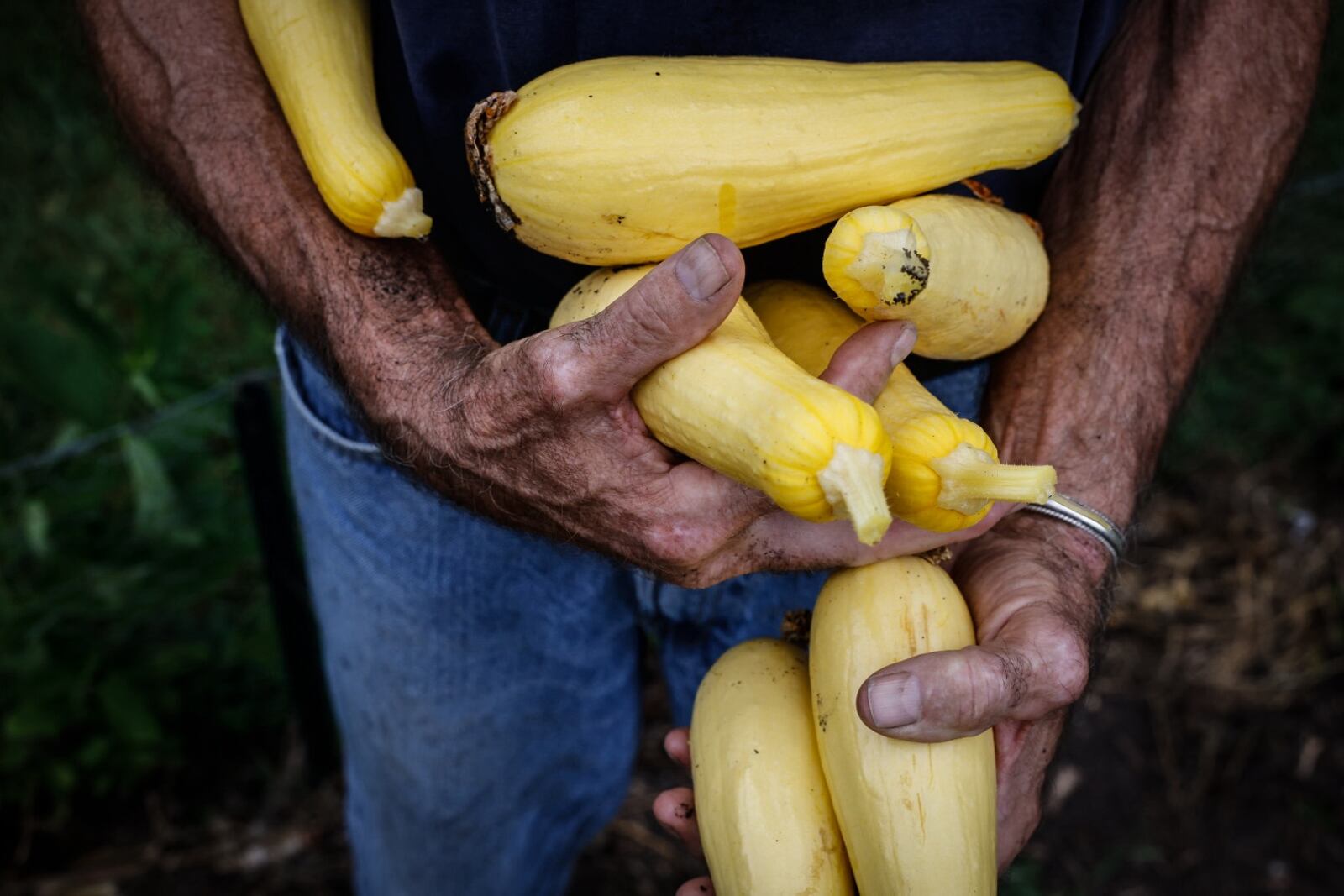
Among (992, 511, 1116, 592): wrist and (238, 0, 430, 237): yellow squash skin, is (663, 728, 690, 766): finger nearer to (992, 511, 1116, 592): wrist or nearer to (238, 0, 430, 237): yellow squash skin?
(992, 511, 1116, 592): wrist

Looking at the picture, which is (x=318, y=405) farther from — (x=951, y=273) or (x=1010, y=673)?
(x=1010, y=673)

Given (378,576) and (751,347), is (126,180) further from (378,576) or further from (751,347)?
(751,347)

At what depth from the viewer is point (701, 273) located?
3.37 ft

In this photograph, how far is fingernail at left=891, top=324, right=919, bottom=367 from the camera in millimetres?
1149

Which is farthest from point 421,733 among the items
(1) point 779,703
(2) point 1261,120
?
(2) point 1261,120

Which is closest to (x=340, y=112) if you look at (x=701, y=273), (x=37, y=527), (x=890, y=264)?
(x=701, y=273)

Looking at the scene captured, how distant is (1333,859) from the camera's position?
9.02ft

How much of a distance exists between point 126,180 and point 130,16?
3.50 m

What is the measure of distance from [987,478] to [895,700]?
0.26m

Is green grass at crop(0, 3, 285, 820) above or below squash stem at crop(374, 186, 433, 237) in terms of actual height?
below

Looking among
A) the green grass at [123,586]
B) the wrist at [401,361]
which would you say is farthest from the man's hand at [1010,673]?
the green grass at [123,586]

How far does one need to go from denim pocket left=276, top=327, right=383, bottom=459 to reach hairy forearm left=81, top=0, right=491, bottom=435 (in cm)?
23

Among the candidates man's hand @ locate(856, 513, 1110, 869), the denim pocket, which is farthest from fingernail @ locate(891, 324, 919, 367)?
the denim pocket

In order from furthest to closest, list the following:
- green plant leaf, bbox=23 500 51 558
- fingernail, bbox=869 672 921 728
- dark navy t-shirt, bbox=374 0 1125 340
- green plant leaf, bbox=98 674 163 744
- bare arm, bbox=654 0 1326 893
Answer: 1. green plant leaf, bbox=98 674 163 744
2. green plant leaf, bbox=23 500 51 558
3. bare arm, bbox=654 0 1326 893
4. dark navy t-shirt, bbox=374 0 1125 340
5. fingernail, bbox=869 672 921 728
